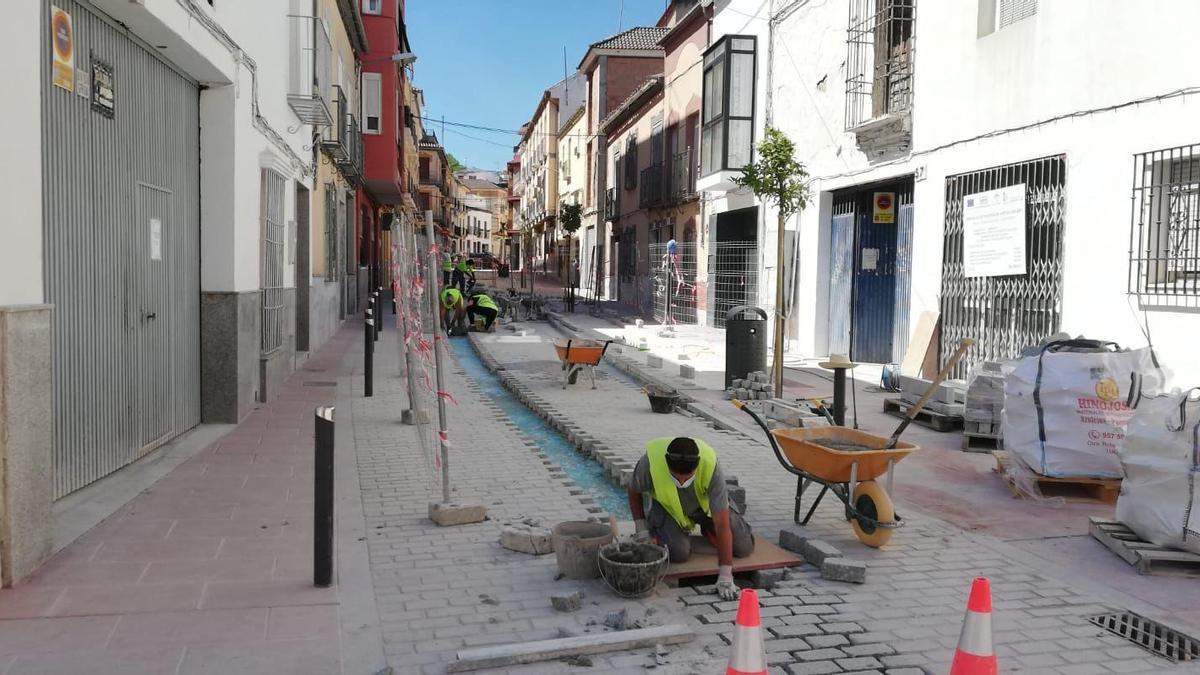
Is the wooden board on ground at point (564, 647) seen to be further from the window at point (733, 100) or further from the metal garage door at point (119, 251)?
the window at point (733, 100)

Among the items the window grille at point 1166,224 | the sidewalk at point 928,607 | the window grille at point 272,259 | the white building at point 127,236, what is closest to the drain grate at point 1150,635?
the sidewalk at point 928,607

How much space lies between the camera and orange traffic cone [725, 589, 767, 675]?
292 cm

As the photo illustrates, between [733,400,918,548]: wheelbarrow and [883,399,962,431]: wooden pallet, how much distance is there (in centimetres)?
352

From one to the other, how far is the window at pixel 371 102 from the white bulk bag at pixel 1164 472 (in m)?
21.3

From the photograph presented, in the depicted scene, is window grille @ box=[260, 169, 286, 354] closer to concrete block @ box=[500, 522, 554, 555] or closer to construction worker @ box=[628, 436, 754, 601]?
concrete block @ box=[500, 522, 554, 555]

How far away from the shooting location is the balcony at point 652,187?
85.1 ft

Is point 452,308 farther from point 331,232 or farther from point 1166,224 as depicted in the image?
point 1166,224

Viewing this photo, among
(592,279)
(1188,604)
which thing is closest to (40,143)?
(1188,604)

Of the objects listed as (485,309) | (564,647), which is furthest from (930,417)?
(485,309)

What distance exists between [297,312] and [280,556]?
393 inches

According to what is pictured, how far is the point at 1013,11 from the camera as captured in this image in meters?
10.4

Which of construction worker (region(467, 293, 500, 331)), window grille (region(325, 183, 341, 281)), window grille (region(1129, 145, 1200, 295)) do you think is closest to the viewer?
window grille (region(1129, 145, 1200, 295))

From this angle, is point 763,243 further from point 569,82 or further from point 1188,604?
point 569,82

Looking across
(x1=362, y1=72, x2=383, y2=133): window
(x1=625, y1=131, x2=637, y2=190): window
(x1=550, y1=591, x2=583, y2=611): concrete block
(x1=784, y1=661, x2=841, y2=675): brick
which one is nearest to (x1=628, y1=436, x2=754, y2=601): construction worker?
(x1=550, y1=591, x2=583, y2=611): concrete block
